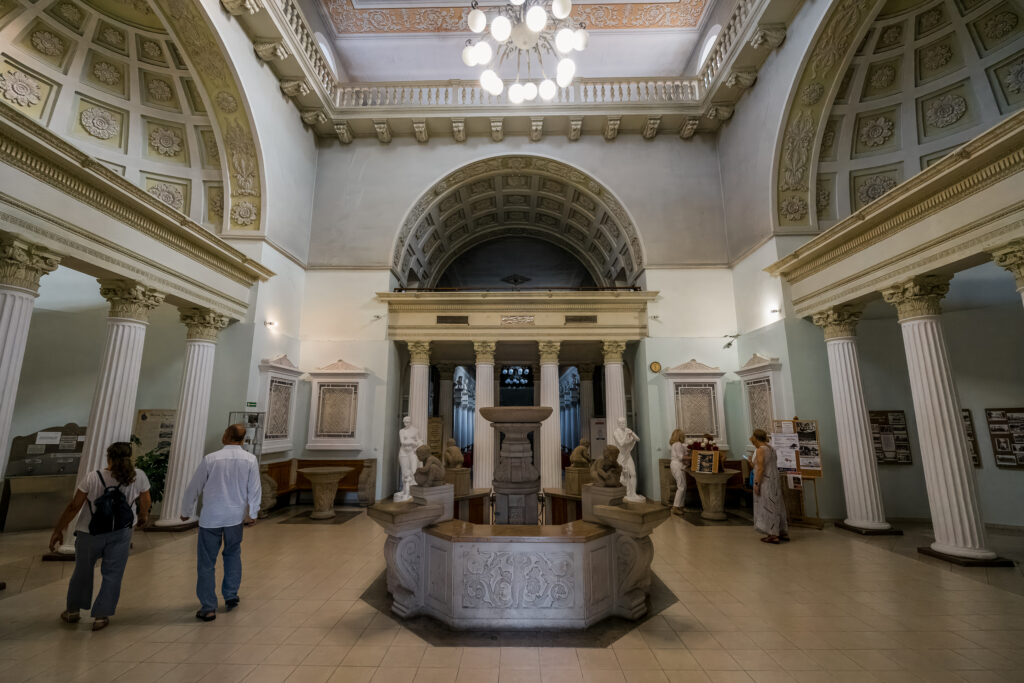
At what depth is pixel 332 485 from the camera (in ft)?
27.6

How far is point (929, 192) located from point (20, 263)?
429 inches

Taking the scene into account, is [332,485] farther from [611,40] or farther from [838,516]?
[611,40]

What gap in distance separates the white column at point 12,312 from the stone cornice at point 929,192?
34.3 feet

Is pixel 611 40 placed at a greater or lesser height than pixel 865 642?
greater

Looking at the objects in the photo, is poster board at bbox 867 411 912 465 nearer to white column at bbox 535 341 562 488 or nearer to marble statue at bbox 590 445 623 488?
white column at bbox 535 341 562 488

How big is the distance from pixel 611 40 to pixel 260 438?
13.9 m

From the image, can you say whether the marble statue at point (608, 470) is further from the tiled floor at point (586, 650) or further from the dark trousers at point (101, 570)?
the dark trousers at point (101, 570)

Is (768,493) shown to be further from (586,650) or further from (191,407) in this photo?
(191,407)

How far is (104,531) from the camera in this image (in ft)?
11.8

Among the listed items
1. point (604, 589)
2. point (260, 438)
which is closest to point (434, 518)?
point (604, 589)

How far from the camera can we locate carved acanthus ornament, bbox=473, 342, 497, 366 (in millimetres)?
11016

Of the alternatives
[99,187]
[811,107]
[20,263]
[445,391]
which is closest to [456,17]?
[811,107]

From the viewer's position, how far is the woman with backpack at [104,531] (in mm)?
3570

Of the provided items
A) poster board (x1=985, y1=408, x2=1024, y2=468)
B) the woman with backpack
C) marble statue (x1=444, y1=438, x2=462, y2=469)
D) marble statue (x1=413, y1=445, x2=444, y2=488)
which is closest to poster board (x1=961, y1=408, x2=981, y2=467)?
poster board (x1=985, y1=408, x2=1024, y2=468)
